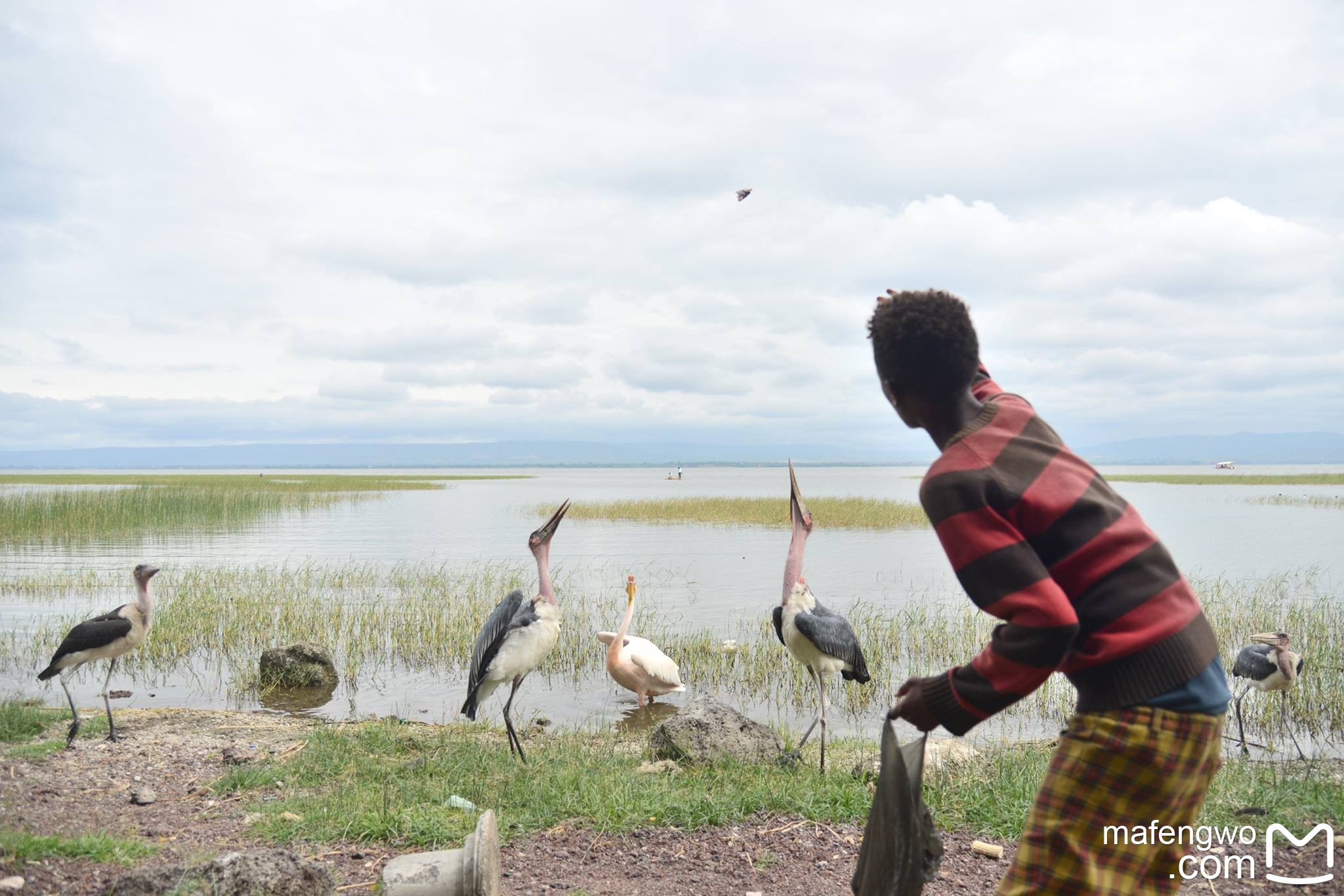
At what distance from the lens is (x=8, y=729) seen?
745cm

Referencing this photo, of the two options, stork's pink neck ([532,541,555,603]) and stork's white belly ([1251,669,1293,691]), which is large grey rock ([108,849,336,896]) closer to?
stork's pink neck ([532,541,555,603])

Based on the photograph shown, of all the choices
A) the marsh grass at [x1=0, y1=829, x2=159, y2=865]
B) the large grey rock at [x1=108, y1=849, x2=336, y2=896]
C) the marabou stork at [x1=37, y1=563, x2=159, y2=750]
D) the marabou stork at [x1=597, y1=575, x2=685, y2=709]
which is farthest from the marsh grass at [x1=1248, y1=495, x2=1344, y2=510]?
the marsh grass at [x1=0, y1=829, x2=159, y2=865]

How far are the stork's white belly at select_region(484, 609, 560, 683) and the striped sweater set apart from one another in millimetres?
5240

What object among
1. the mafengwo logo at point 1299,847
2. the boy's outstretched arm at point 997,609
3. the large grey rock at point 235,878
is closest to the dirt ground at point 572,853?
the mafengwo logo at point 1299,847

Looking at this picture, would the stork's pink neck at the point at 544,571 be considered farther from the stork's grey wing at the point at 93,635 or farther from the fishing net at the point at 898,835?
the fishing net at the point at 898,835

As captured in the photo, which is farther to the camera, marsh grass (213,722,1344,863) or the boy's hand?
marsh grass (213,722,1344,863)

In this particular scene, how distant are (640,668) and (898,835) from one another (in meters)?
7.59

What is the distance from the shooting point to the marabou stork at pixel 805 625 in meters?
6.71

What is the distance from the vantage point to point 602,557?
74.9 feet

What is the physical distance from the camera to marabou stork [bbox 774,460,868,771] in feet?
22.0

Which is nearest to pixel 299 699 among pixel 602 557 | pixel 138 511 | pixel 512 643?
pixel 512 643

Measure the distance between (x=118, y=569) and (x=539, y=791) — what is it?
679 inches

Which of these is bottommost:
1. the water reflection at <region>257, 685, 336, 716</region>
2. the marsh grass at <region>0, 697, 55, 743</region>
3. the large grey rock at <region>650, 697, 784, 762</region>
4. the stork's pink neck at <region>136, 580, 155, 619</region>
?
the water reflection at <region>257, 685, 336, 716</region>

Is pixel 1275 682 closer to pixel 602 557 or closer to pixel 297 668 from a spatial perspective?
pixel 297 668
